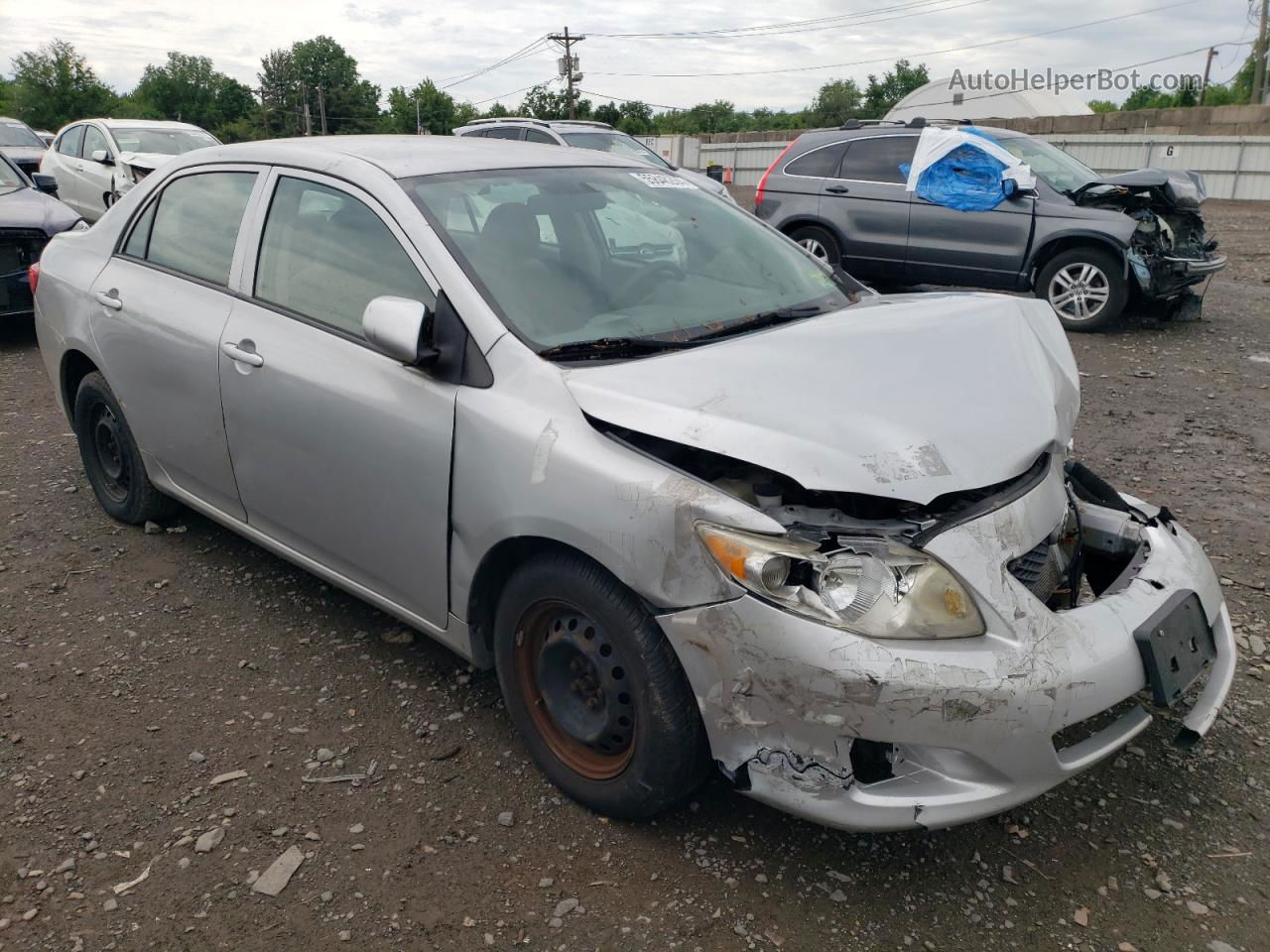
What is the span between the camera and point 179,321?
3.71 m

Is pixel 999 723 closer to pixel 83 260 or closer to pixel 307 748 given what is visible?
pixel 307 748

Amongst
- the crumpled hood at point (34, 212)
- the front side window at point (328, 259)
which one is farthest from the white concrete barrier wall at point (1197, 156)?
the front side window at point (328, 259)

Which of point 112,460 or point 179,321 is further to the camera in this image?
point 112,460

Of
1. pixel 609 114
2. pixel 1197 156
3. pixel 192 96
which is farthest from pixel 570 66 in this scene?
pixel 192 96

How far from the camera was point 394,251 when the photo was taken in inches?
118

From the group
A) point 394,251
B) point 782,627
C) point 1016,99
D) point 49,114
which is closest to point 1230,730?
point 782,627

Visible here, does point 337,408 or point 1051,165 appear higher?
point 1051,165

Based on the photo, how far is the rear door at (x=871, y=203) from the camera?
384 inches

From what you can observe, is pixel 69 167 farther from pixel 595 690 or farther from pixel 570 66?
pixel 570 66

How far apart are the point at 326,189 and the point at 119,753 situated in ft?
6.30

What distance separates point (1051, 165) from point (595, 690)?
8.84m

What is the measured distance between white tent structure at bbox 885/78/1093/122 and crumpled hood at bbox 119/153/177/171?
33462mm

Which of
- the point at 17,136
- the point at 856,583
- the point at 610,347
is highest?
the point at 17,136

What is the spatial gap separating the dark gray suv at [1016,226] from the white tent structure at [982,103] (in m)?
32.6
